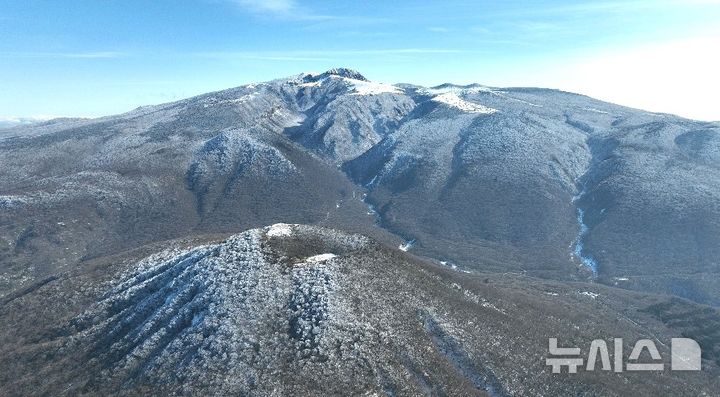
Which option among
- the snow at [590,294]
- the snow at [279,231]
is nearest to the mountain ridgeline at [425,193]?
the snow at [590,294]

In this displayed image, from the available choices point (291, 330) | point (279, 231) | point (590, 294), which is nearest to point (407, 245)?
point (590, 294)

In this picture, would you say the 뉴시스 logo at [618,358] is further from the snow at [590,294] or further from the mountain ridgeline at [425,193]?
the mountain ridgeline at [425,193]

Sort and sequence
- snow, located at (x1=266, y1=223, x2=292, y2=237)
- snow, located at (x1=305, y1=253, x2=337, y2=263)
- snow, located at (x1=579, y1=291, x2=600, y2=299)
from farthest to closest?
snow, located at (x1=579, y1=291, x2=600, y2=299), snow, located at (x1=266, y1=223, x2=292, y2=237), snow, located at (x1=305, y1=253, x2=337, y2=263)

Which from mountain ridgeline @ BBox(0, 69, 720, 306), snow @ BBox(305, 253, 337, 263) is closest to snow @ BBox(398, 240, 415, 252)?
mountain ridgeline @ BBox(0, 69, 720, 306)

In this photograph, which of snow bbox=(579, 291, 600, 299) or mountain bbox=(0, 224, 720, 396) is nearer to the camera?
mountain bbox=(0, 224, 720, 396)

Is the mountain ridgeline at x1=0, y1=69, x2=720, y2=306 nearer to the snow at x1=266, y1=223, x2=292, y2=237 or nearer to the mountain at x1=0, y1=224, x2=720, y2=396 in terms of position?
the mountain at x1=0, y1=224, x2=720, y2=396

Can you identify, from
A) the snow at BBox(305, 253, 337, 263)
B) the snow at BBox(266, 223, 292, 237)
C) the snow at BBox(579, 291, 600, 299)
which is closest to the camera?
the snow at BBox(305, 253, 337, 263)

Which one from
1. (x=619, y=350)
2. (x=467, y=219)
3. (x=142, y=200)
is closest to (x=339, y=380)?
(x=619, y=350)
